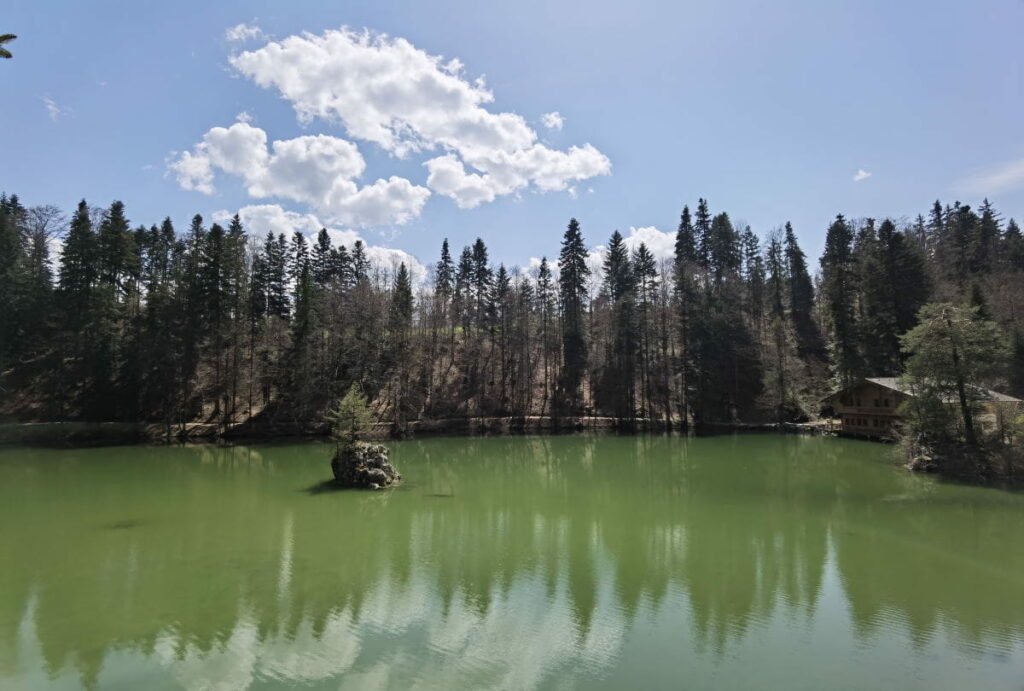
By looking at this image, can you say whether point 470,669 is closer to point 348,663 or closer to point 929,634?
point 348,663

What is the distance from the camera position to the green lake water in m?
8.82

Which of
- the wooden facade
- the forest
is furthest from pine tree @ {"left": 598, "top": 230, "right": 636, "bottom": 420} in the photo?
the wooden facade

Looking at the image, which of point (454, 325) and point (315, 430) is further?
point (454, 325)

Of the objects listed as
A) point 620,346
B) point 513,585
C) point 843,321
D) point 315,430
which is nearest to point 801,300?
point 843,321

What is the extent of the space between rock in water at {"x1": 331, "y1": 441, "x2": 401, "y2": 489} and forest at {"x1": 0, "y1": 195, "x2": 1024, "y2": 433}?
2042 cm

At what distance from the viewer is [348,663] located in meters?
8.99

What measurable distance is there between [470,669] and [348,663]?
2125mm

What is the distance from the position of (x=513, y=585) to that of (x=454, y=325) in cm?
4798

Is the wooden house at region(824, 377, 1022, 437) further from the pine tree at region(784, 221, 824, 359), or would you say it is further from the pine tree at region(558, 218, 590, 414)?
the pine tree at region(558, 218, 590, 414)

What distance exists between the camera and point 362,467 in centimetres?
2392

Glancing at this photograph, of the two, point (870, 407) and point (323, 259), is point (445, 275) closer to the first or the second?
point (323, 259)

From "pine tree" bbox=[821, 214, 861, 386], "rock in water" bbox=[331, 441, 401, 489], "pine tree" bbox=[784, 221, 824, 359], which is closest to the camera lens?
"rock in water" bbox=[331, 441, 401, 489]

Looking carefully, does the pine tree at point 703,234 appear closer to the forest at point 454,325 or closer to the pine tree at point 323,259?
the forest at point 454,325

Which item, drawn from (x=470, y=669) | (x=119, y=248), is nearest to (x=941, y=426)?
(x=470, y=669)
